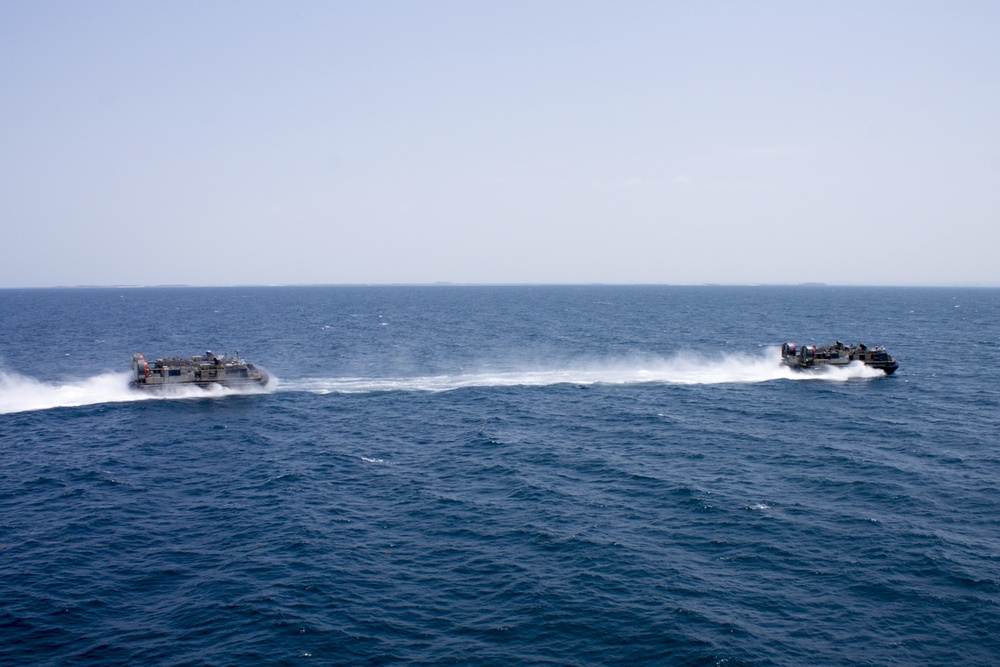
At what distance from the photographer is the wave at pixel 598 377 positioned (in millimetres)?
94188

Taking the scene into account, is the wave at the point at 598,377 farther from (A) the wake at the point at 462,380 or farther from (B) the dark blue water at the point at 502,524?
(B) the dark blue water at the point at 502,524

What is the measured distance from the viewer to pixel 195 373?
8788 centimetres

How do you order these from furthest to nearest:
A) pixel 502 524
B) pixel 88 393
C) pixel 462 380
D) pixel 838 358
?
pixel 838 358, pixel 462 380, pixel 88 393, pixel 502 524

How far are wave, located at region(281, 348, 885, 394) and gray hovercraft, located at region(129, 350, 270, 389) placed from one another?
5.64 m

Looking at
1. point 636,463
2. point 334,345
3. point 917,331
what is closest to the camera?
point 636,463

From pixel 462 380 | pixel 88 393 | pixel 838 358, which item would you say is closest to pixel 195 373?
pixel 88 393

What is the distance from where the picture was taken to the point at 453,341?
147875mm

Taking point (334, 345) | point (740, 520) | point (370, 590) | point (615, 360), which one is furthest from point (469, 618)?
point (334, 345)

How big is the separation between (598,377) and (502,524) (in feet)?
186

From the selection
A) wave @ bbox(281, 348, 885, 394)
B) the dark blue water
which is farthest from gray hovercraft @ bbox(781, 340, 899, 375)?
the dark blue water

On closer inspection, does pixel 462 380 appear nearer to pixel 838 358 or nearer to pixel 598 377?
pixel 598 377

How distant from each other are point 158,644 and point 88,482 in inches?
1120

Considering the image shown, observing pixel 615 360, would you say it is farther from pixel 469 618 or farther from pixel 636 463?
pixel 469 618

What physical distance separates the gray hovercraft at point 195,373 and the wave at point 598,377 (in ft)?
18.5
